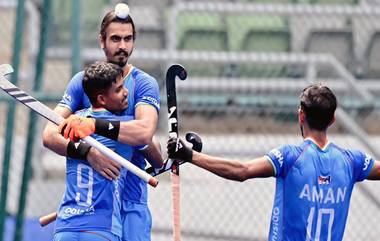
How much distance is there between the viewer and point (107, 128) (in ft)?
21.2

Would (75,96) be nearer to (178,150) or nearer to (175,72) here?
(175,72)

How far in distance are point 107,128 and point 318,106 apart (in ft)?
3.80

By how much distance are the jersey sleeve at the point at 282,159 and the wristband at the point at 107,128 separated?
85cm

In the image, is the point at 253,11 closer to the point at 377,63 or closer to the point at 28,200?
the point at 377,63

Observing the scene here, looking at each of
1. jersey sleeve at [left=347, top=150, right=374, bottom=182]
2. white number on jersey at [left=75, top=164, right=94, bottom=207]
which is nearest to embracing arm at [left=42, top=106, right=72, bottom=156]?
white number on jersey at [left=75, top=164, right=94, bottom=207]

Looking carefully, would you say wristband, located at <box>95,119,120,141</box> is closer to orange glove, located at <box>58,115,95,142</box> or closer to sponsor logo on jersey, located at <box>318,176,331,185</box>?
orange glove, located at <box>58,115,95,142</box>

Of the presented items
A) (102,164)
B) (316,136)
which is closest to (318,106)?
(316,136)

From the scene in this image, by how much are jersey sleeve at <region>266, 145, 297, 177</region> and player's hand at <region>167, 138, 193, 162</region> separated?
47 cm

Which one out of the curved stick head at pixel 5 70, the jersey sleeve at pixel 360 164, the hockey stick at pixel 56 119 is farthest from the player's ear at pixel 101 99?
the jersey sleeve at pixel 360 164

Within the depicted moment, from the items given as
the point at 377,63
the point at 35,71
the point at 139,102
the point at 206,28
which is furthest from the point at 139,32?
the point at 139,102

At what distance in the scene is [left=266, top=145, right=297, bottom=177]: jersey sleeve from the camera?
6363mm

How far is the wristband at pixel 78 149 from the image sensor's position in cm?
650

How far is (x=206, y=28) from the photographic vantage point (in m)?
11.4

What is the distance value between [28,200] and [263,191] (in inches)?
81.6
